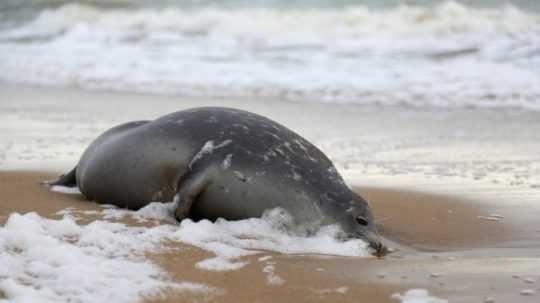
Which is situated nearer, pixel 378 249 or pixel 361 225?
pixel 378 249

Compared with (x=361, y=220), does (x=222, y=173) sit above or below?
above

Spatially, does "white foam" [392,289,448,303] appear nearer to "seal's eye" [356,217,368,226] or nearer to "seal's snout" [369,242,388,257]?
"seal's snout" [369,242,388,257]

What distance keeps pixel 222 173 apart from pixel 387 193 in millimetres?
1599

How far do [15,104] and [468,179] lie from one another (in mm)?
5733

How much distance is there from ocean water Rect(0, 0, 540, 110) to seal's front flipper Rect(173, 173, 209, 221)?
647cm

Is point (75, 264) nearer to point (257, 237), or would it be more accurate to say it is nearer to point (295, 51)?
point (257, 237)

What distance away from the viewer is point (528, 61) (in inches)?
463

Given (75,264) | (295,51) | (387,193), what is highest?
(295,51)

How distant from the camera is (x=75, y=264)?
2.72 metres

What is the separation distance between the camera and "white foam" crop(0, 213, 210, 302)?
8.30 feet

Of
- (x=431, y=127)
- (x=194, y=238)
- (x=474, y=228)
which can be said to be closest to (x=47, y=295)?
(x=194, y=238)

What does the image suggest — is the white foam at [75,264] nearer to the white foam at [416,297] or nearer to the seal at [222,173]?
the seal at [222,173]

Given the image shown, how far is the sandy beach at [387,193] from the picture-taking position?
9.23 feet

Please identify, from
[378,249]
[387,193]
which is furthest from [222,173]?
[387,193]
